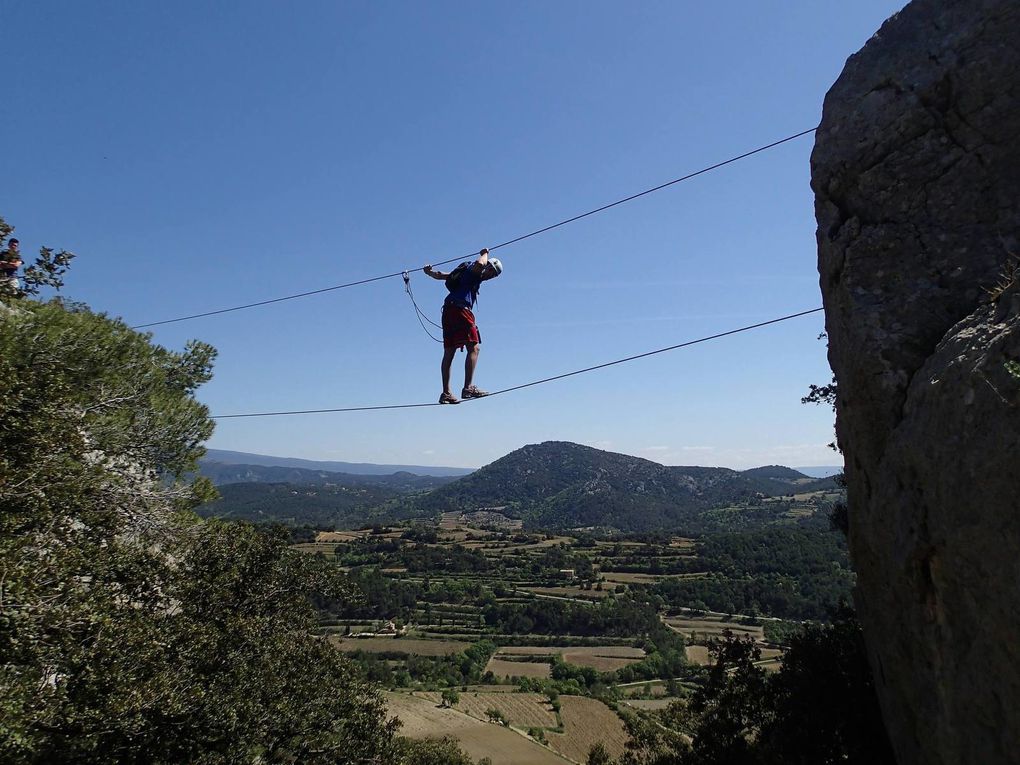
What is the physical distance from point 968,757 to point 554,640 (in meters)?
80.7

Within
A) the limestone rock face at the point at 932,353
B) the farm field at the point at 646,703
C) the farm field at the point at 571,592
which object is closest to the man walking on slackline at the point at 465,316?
the limestone rock face at the point at 932,353

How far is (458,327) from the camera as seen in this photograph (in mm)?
10031

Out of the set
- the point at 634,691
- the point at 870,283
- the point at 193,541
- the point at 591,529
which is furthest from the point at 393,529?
the point at 870,283

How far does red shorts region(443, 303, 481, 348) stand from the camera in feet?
32.9

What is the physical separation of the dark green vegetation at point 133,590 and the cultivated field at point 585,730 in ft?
101

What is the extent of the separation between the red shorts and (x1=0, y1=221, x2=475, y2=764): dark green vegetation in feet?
18.6

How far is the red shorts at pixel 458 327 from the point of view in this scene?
10023mm

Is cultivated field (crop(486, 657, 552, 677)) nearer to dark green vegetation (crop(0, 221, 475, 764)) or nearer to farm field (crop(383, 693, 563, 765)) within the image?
farm field (crop(383, 693, 563, 765))

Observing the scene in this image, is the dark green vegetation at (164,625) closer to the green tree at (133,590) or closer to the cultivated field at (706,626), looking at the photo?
the green tree at (133,590)

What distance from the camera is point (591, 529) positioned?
176625mm

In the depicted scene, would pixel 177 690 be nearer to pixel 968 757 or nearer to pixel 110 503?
pixel 110 503

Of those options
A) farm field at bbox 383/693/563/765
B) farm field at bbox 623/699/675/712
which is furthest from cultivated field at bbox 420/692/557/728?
farm field at bbox 623/699/675/712

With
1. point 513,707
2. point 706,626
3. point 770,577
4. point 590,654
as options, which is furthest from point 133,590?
point 770,577

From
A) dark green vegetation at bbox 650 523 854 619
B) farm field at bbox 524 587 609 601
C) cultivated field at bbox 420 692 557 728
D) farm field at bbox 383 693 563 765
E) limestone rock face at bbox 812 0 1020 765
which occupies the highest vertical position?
limestone rock face at bbox 812 0 1020 765
